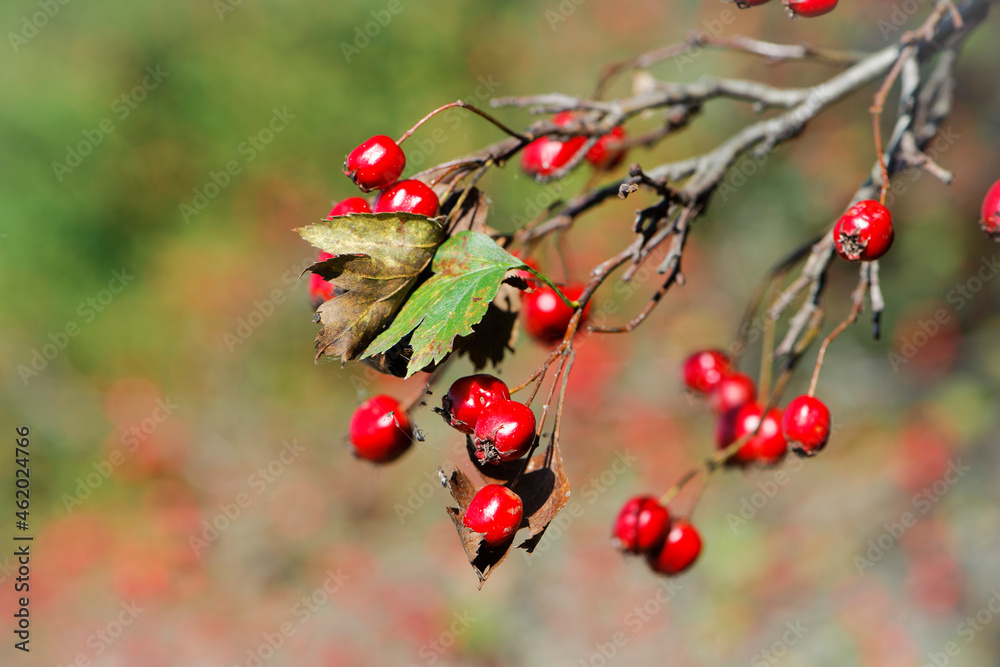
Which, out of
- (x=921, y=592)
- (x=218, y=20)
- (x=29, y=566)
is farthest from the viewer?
(x=218, y=20)

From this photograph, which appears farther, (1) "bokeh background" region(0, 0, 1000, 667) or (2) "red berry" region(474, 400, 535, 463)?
(1) "bokeh background" region(0, 0, 1000, 667)

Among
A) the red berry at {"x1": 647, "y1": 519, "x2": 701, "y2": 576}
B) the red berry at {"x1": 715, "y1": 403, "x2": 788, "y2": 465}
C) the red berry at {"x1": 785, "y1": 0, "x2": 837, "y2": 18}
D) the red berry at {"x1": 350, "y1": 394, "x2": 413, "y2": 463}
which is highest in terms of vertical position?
the red berry at {"x1": 785, "y1": 0, "x2": 837, "y2": 18}

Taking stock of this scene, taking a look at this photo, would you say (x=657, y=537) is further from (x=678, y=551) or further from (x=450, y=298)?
(x=450, y=298)

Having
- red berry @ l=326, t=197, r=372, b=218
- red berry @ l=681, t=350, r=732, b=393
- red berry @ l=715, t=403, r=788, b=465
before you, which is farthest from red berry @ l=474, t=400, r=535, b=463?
red berry @ l=681, t=350, r=732, b=393

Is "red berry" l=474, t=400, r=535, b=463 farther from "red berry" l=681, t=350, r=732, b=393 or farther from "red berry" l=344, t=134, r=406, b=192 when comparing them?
"red berry" l=681, t=350, r=732, b=393

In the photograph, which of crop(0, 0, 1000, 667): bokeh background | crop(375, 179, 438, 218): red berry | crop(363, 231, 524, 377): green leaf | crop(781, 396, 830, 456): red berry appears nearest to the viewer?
crop(363, 231, 524, 377): green leaf

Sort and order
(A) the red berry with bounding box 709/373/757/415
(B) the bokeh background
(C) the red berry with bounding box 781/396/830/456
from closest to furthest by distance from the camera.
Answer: (C) the red berry with bounding box 781/396/830/456 → (A) the red berry with bounding box 709/373/757/415 → (B) the bokeh background

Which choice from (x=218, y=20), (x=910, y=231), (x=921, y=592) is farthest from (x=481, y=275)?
(x=218, y=20)

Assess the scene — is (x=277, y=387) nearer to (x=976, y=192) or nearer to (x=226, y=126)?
(x=226, y=126)

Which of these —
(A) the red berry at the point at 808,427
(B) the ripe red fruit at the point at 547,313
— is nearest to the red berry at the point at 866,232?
(A) the red berry at the point at 808,427
